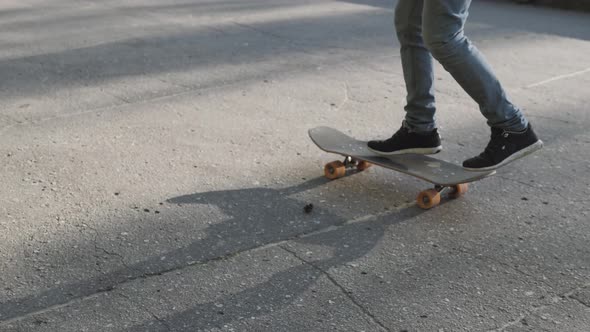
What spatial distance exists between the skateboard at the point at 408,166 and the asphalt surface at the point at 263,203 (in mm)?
80

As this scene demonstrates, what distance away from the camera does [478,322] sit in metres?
2.75

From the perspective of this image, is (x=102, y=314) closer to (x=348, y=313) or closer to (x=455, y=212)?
(x=348, y=313)

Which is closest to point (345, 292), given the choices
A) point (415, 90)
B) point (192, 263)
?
point (192, 263)

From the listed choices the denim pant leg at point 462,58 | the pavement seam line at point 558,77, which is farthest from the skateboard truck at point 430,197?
the pavement seam line at point 558,77

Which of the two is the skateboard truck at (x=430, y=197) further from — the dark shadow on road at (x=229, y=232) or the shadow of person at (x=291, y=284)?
the dark shadow on road at (x=229, y=232)

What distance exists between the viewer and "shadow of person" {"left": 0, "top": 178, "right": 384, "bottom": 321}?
2.91m

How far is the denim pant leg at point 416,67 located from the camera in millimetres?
3832

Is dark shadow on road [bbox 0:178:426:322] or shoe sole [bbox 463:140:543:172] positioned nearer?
dark shadow on road [bbox 0:178:426:322]

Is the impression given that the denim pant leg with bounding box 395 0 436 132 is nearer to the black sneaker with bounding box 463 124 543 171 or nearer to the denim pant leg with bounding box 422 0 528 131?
the denim pant leg with bounding box 422 0 528 131

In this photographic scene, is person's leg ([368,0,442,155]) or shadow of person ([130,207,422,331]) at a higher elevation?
person's leg ([368,0,442,155])

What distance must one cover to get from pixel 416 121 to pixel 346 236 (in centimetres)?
81

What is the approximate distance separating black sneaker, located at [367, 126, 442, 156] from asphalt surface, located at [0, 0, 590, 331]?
18 centimetres

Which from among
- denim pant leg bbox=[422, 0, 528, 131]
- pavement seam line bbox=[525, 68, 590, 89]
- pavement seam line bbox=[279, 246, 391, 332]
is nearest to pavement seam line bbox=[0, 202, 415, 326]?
pavement seam line bbox=[279, 246, 391, 332]

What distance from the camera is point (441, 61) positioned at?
362 cm
